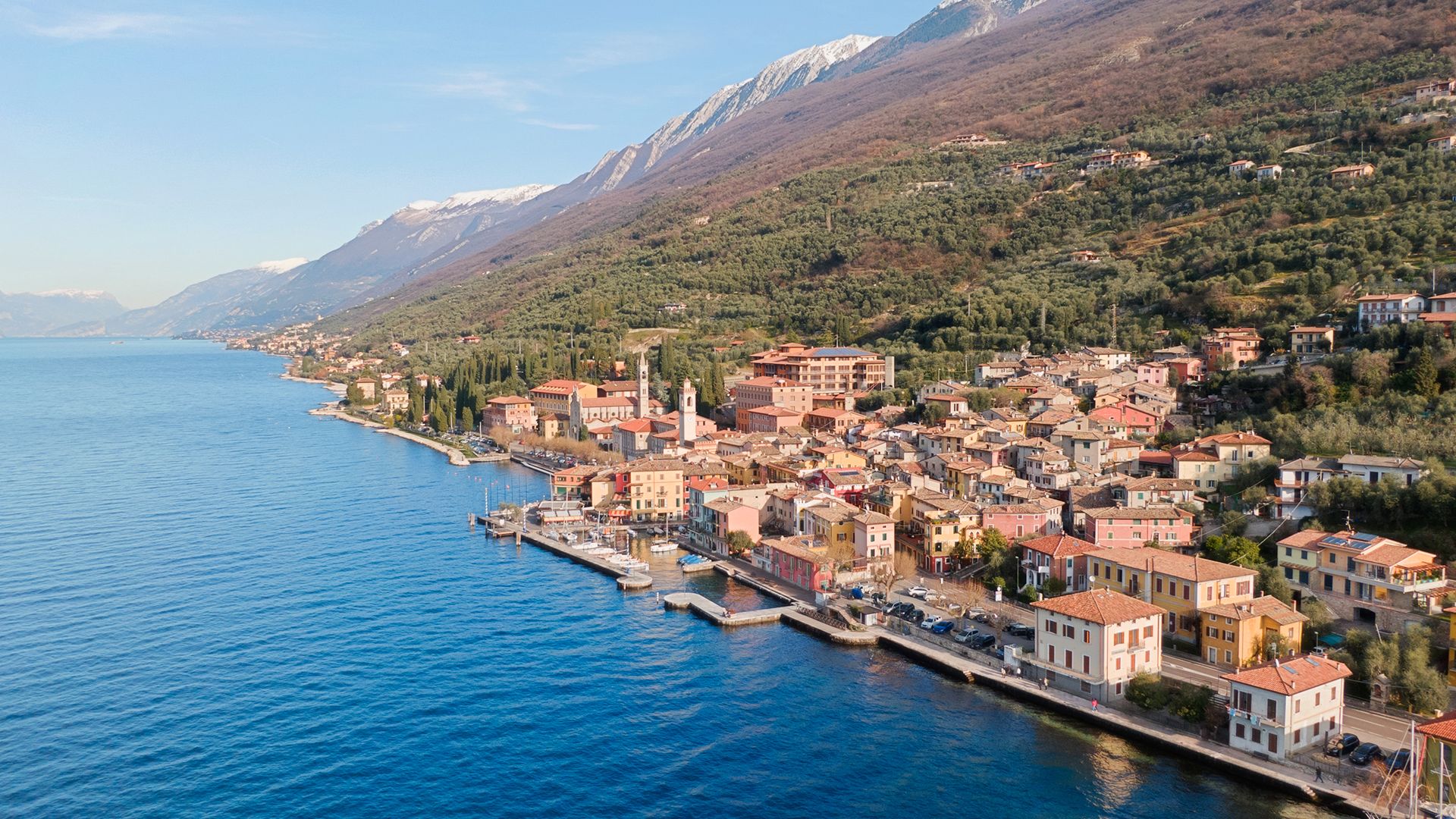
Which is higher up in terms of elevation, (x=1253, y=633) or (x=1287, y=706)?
(x=1253, y=633)

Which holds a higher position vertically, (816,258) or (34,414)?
(816,258)

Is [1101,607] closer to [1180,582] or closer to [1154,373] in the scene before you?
[1180,582]

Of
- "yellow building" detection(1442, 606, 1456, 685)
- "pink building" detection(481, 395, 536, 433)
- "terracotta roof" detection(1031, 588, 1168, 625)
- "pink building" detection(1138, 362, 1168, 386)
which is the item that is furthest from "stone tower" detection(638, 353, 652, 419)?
"yellow building" detection(1442, 606, 1456, 685)

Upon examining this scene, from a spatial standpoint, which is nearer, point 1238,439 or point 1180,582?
point 1180,582

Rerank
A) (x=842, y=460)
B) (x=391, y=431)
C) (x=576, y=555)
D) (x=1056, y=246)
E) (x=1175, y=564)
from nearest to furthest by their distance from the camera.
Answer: (x=1175, y=564), (x=576, y=555), (x=842, y=460), (x=391, y=431), (x=1056, y=246)

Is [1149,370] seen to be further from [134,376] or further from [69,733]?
[134,376]

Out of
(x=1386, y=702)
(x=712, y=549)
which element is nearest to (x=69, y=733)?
(x=712, y=549)

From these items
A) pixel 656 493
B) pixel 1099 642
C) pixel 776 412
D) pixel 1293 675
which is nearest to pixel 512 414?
pixel 776 412
